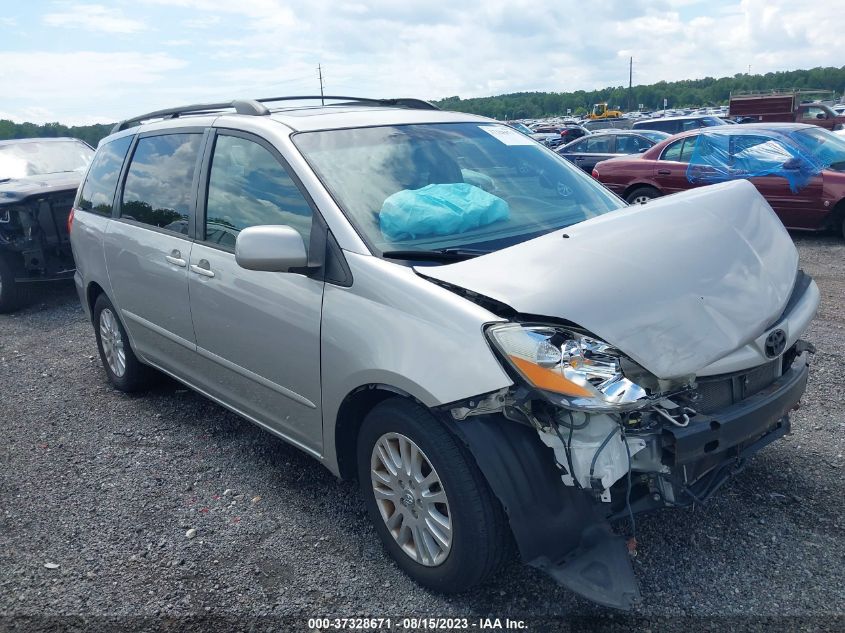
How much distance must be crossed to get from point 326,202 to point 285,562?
155cm

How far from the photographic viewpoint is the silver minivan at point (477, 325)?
2.39 metres

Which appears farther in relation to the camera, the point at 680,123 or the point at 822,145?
the point at 680,123

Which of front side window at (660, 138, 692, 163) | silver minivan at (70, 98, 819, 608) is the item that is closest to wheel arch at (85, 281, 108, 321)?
silver minivan at (70, 98, 819, 608)

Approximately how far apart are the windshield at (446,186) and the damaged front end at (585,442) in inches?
30.3

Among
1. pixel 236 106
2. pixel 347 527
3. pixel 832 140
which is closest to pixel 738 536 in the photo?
pixel 347 527

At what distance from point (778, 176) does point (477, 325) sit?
8282mm

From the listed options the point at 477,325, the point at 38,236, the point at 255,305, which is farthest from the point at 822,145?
the point at 38,236

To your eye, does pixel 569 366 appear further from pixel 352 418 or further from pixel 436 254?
pixel 352 418

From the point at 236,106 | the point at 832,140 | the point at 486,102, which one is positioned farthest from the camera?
the point at 486,102

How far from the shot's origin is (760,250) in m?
2.93

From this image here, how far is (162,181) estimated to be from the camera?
14.0ft

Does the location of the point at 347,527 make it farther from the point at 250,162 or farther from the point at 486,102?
the point at 486,102

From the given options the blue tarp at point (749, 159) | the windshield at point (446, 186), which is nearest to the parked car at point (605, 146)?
the blue tarp at point (749, 159)

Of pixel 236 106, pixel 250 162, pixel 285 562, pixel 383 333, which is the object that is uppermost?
pixel 236 106
